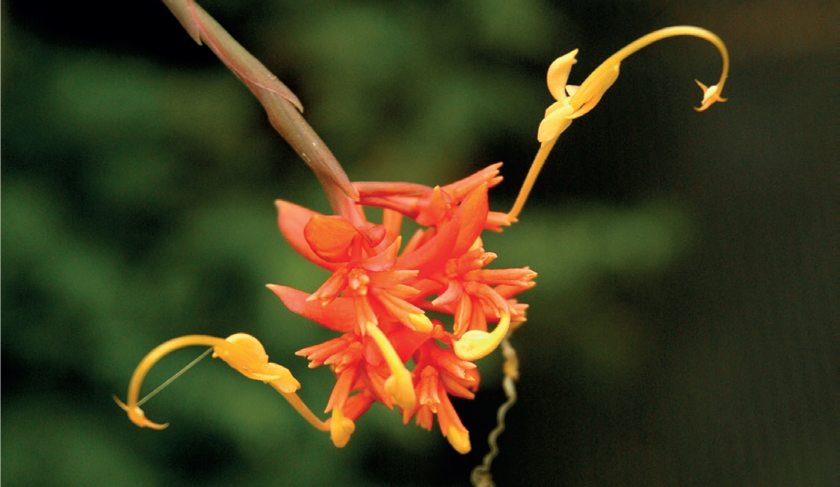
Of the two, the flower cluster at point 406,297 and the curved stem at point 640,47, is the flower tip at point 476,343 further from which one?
the curved stem at point 640,47

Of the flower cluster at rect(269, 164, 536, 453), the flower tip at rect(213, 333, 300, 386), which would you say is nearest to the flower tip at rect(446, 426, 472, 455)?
the flower cluster at rect(269, 164, 536, 453)

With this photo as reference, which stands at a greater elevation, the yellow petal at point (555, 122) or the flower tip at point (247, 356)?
the yellow petal at point (555, 122)

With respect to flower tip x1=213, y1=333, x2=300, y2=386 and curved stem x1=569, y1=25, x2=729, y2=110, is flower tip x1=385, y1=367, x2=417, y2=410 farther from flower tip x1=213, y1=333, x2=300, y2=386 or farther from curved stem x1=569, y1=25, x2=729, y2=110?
curved stem x1=569, y1=25, x2=729, y2=110

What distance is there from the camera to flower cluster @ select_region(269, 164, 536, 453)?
1.17 feet

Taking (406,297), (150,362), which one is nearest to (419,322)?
(406,297)

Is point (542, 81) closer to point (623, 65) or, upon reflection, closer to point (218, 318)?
point (623, 65)

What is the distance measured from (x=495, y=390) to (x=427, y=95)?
40cm

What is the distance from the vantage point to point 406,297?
37cm

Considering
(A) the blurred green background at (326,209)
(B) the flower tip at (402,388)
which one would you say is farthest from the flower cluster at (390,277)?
(A) the blurred green background at (326,209)

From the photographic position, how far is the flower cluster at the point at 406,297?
1.17ft

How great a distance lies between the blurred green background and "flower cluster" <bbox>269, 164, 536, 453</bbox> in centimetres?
37

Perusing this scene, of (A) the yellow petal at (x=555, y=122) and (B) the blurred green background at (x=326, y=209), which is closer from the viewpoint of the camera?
(A) the yellow petal at (x=555, y=122)

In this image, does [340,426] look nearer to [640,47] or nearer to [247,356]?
[247,356]

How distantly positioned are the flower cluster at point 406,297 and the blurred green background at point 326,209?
37 centimetres
